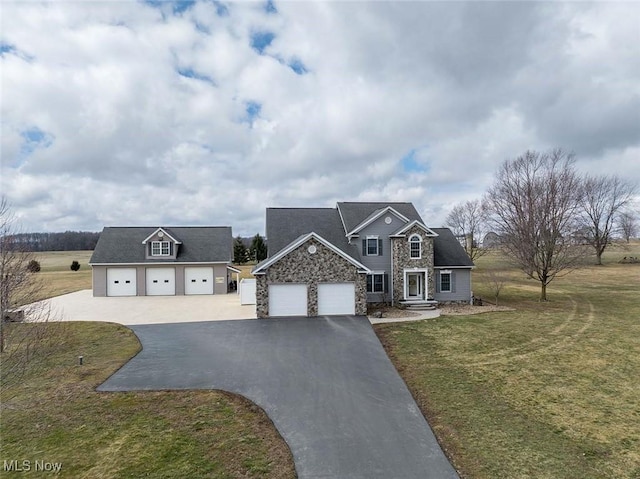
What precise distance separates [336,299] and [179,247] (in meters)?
16.7

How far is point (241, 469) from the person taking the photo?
6.54 m

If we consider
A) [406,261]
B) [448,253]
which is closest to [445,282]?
[448,253]

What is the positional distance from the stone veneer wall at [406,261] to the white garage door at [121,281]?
69.7ft

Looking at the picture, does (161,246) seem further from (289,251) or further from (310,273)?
(310,273)

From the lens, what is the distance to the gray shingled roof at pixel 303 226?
935 inches

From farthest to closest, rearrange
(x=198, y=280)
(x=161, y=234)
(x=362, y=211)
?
(x=198, y=280) < (x=161, y=234) < (x=362, y=211)

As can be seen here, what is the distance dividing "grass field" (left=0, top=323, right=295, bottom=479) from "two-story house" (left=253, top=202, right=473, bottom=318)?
33.4 feet

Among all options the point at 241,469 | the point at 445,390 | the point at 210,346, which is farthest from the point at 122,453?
the point at 445,390

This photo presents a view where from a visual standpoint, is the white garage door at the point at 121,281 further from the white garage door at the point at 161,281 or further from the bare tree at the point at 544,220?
the bare tree at the point at 544,220

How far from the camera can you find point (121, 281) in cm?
2823

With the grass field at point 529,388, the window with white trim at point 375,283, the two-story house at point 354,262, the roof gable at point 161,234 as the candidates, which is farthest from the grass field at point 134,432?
the roof gable at point 161,234

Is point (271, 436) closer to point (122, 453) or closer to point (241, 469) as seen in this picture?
point (241, 469)

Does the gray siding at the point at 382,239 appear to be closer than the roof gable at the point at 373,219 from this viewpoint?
No

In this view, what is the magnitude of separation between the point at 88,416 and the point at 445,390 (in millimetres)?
9688
